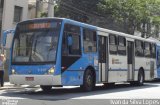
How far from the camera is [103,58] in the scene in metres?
20.3

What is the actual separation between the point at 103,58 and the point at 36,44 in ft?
15.1

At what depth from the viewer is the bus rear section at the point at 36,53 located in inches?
646

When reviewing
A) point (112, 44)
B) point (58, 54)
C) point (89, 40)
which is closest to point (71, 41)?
point (58, 54)

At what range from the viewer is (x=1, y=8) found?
1371 inches

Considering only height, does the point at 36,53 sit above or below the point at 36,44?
below

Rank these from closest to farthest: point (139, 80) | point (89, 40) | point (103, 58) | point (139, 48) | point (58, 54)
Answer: point (58, 54) < point (89, 40) < point (103, 58) < point (139, 80) < point (139, 48)

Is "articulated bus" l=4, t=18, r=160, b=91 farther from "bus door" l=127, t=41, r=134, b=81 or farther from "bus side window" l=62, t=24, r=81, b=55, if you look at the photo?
"bus door" l=127, t=41, r=134, b=81

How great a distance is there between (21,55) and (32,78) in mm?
1187

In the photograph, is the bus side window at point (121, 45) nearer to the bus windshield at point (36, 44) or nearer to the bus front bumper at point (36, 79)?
the bus windshield at point (36, 44)

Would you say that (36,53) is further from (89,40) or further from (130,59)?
(130,59)

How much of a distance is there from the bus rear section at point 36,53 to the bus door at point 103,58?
388 cm

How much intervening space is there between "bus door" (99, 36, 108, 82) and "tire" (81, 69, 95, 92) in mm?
866

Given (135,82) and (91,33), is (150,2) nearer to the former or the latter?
(135,82)

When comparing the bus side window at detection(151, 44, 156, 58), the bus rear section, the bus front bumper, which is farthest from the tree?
the bus front bumper
